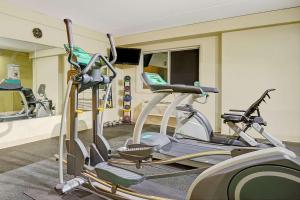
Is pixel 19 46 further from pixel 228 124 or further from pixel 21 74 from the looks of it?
pixel 228 124

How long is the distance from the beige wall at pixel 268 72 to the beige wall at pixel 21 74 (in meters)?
4.59

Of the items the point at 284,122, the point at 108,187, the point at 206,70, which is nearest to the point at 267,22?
the point at 206,70

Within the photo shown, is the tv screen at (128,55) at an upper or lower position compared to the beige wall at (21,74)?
upper

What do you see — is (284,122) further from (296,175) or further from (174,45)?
(296,175)

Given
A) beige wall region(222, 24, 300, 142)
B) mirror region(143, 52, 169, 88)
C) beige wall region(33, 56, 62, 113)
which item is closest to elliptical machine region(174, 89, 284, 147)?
beige wall region(222, 24, 300, 142)

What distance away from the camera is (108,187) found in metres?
2.01

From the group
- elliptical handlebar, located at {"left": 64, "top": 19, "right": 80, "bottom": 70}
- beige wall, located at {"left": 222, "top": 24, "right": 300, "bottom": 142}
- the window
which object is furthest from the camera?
the window

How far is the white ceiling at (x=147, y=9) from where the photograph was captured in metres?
3.89

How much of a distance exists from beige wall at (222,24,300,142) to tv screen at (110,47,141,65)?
259cm

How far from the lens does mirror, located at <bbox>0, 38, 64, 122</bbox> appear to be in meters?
4.09

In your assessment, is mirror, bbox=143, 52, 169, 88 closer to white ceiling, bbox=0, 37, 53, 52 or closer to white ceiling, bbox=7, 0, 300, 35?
white ceiling, bbox=7, 0, 300, 35

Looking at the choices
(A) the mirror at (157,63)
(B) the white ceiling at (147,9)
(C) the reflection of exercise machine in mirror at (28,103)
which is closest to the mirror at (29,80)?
(C) the reflection of exercise machine in mirror at (28,103)

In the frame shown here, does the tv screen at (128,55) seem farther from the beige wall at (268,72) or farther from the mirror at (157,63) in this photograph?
the beige wall at (268,72)

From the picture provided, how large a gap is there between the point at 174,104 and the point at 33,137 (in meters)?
3.20
